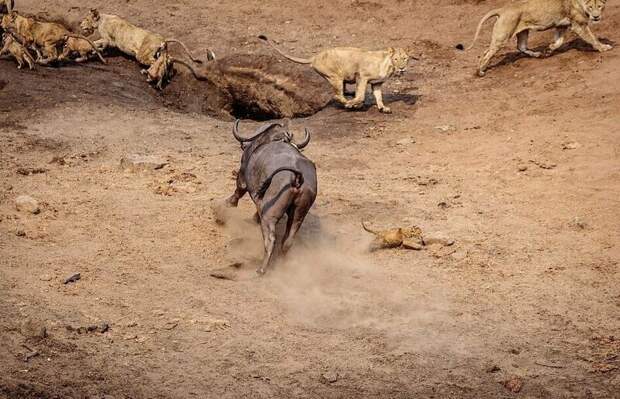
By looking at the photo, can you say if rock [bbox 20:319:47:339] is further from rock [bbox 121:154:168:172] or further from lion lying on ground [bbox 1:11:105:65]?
lion lying on ground [bbox 1:11:105:65]

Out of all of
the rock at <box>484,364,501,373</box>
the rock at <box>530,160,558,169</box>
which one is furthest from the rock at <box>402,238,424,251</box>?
the rock at <box>530,160,558,169</box>

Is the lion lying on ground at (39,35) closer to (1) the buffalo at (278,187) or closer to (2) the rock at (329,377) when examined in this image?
(1) the buffalo at (278,187)

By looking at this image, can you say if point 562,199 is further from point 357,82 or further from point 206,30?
point 206,30

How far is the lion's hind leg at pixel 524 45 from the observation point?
14.8m

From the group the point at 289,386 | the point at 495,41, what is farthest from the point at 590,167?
the point at 289,386

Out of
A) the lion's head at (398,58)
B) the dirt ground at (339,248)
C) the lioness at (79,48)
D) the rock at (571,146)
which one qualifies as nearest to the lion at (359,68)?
the lion's head at (398,58)

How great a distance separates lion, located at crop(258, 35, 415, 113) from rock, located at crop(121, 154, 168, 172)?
3.41m

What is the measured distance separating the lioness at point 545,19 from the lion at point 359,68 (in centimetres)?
202

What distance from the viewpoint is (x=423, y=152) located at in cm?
1203

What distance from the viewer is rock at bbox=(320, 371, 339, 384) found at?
6800 millimetres

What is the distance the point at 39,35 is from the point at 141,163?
5223mm

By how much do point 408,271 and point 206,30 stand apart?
32.4 ft

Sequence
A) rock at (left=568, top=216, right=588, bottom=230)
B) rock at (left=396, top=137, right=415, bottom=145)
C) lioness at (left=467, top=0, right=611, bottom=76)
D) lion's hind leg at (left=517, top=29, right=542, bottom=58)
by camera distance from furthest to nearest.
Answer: lion's hind leg at (left=517, top=29, right=542, bottom=58) → lioness at (left=467, top=0, right=611, bottom=76) → rock at (left=396, top=137, right=415, bottom=145) → rock at (left=568, top=216, right=588, bottom=230)

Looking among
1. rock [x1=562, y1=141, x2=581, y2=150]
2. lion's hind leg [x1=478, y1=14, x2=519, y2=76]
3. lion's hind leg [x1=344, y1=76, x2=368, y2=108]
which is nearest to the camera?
rock [x1=562, y1=141, x2=581, y2=150]
